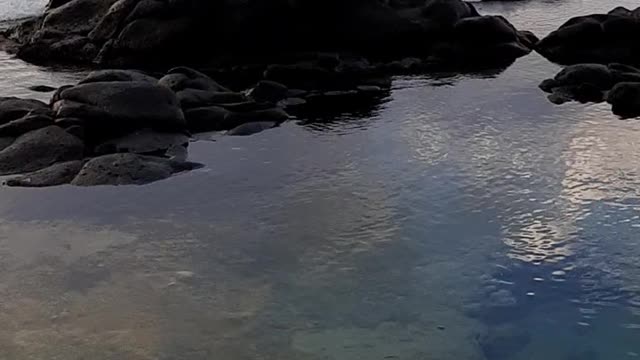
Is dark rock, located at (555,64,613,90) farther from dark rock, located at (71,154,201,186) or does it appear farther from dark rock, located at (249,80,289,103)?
dark rock, located at (71,154,201,186)

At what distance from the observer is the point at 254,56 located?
1025 inches

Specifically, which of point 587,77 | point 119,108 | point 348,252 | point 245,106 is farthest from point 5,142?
point 587,77

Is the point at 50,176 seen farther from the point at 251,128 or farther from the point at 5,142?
the point at 251,128

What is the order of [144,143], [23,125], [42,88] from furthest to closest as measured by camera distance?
[42,88] < [23,125] < [144,143]

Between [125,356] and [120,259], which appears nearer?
[125,356]

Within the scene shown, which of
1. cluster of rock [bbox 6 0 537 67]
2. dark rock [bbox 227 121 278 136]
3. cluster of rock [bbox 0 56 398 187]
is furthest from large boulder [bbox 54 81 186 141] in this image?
cluster of rock [bbox 6 0 537 67]

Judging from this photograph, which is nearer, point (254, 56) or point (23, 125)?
point (23, 125)

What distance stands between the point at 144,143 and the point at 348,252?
245 inches

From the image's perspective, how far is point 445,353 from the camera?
9719mm

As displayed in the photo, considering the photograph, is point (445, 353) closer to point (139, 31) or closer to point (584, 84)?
point (584, 84)

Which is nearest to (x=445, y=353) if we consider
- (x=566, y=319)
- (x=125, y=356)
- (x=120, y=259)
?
(x=566, y=319)

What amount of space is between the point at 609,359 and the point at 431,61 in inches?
658

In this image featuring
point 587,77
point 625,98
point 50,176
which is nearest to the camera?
point 50,176

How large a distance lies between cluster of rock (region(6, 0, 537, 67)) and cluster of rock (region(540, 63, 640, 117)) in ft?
12.1
